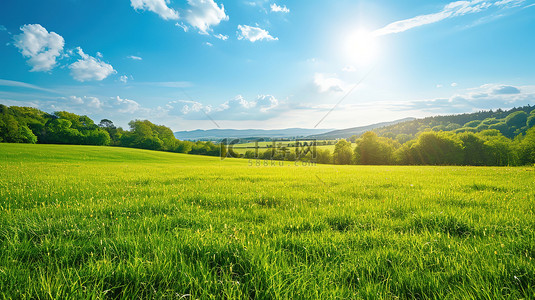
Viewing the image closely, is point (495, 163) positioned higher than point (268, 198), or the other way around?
point (268, 198)

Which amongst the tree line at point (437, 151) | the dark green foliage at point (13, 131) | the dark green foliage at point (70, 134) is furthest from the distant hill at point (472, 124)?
the dark green foliage at point (13, 131)

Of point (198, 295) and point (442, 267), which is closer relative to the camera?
point (198, 295)

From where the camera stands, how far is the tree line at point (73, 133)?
228ft

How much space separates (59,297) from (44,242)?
5.22 feet

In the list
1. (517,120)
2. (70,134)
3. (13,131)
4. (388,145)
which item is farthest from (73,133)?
(517,120)

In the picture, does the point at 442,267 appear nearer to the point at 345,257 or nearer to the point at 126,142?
the point at 345,257

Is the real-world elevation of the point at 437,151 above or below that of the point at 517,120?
below

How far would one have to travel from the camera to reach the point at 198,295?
199 cm

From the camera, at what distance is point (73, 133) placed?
263ft

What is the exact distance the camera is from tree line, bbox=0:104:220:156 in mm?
69438

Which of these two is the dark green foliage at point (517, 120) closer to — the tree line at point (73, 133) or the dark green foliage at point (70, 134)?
the tree line at point (73, 133)

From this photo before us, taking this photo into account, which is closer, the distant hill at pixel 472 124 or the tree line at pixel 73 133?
the tree line at pixel 73 133

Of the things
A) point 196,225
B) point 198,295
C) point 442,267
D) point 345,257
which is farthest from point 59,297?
point 442,267

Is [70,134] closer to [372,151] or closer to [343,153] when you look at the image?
[343,153]
